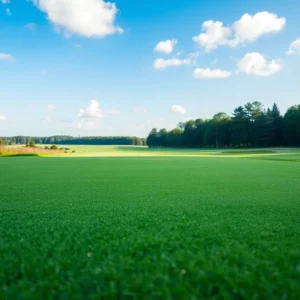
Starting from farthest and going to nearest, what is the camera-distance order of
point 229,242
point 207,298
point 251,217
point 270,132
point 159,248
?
point 270,132, point 251,217, point 229,242, point 159,248, point 207,298

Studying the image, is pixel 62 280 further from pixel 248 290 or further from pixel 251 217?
pixel 251 217

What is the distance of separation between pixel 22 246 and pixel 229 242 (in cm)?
191

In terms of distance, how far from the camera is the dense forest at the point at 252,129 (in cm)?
5147

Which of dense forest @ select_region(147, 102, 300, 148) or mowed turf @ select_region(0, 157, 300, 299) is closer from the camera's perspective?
mowed turf @ select_region(0, 157, 300, 299)

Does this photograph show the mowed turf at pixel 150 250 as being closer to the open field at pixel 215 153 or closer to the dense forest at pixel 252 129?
the open field at pixel 215 153

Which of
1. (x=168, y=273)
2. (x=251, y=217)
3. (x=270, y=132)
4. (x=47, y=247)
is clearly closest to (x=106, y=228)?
(x=47, y=247)

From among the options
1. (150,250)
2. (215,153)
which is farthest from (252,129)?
(150,250)

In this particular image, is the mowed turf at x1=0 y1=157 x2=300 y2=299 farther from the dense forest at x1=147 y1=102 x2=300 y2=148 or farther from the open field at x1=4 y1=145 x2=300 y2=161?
the dense forest at x1=147 y1=102 x2=300 y2=148

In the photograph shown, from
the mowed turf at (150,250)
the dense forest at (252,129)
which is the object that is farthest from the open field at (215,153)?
the mowed turf at (150,250)

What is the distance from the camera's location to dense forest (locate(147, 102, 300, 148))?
51.5 m

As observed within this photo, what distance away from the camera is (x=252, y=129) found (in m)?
55.4

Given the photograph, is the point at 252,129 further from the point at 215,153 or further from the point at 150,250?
the point at 150,250

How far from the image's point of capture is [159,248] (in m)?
2.05

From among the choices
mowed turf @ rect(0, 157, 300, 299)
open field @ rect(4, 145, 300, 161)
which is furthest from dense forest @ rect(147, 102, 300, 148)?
mowed turf @ rect(0, 157, 300, 299)
